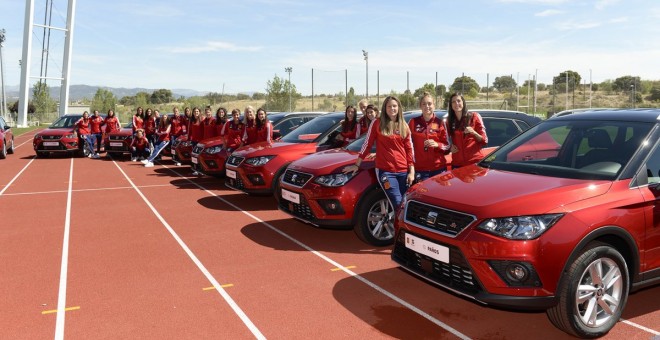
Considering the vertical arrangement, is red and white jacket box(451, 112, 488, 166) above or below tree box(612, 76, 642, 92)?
below

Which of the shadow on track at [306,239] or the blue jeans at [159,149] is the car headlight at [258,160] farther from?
the blue jeans at [159,149]

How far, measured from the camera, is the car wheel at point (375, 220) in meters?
6.17

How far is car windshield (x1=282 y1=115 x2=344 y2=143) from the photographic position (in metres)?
9.38

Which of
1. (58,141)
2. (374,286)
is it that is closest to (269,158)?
(374,286)

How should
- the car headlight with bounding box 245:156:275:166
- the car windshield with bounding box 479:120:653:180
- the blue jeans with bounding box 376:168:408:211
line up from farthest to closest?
the car headlight with bounding box 245:156:275:166 → the blue jeans with bounding box 376:168:408:211 → the car windshield with bounding box 479:120:653:180

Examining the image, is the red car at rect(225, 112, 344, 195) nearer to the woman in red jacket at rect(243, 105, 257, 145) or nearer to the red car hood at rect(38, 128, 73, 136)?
the woman in red jacket at rect(243, 105, 257, 145)

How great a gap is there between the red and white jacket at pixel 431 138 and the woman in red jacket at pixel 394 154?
0.21m

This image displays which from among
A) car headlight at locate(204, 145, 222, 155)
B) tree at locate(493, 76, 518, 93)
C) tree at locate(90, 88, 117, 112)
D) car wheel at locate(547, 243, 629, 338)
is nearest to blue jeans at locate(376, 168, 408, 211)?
car wheel at locate(547, 243, 629, 338)

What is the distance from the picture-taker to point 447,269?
3848 millimetres

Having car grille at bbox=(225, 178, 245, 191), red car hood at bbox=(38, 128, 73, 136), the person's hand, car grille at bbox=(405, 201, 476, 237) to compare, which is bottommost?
car grille at bbox=(225, 178, 245, 191)

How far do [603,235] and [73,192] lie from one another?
1002cm

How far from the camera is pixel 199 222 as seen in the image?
7672 millimetres

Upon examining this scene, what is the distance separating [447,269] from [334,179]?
2626 millimetres

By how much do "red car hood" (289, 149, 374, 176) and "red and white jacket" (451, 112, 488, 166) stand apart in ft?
3.56
